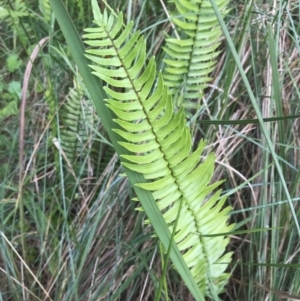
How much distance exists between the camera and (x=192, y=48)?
2.70 ft

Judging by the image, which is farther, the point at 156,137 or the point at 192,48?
the point at 192,48

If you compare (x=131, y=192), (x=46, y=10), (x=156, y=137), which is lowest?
(x=131, y=192)

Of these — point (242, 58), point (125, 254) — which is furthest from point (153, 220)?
point (242, 58)

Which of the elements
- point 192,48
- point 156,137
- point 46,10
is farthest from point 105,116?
point 46,10

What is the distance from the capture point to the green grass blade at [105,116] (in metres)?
0.53

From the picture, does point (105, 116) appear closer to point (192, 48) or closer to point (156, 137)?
point (156, 137)

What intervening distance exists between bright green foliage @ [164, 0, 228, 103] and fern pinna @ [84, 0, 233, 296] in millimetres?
210

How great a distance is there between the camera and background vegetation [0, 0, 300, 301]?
2.55 feet

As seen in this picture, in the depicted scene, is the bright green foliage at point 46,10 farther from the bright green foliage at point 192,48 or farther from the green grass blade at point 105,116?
the green grass blade at point 105,116

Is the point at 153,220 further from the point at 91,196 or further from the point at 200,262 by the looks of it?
the point at 91,196

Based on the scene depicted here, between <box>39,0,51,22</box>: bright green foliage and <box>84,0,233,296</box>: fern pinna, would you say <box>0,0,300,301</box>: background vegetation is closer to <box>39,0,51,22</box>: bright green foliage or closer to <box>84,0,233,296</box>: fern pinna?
<box>39,0,51,22</box>: bright green foliage

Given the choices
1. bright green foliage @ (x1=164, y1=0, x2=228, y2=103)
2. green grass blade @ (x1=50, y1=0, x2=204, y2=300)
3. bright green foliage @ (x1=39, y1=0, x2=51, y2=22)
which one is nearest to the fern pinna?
green grass blade @ (x1=50, y1=0, x2=204, y2=300)

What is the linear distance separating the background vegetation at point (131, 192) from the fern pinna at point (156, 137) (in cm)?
11

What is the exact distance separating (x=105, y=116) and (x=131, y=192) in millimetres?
332
